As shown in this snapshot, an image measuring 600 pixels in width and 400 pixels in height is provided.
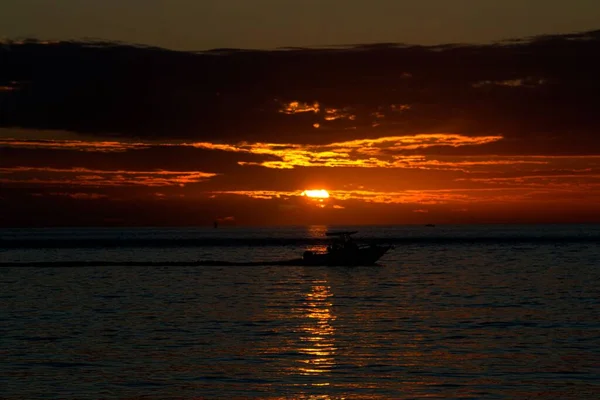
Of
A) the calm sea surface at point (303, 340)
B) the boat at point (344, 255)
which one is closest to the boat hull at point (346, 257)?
the boat at point (344, 255)

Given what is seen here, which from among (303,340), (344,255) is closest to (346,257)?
(344,255)

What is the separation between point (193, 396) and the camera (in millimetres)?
31281

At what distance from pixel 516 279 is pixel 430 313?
108 ft

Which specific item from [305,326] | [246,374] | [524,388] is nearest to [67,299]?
[305,326]

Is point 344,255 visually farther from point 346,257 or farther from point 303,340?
point 303,340

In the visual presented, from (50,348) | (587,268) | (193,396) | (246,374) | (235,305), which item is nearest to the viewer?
(193,396)

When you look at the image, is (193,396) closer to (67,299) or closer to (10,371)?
(10,371)

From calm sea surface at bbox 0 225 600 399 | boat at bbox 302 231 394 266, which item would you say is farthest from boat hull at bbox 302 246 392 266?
calm sea surface at bbox 0 225 600 399

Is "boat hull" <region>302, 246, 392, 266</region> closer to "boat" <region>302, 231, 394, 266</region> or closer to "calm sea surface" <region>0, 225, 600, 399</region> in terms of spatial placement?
"boat" <region>302, 231, 394, 266</region>

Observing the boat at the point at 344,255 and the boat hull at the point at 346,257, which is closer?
the boat at the point at 344,255

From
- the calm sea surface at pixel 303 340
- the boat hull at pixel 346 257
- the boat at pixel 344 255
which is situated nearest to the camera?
the calm sea surface at pixel 303 340

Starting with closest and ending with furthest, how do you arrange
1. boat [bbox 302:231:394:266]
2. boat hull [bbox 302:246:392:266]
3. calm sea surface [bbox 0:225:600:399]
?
calm sea surface [bbox 0:225:600:399]
boat [bbox 302:231:394:266]
boat hull [bbox 302:246:392:266]

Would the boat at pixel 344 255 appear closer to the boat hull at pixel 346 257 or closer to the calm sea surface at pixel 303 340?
the boat hull at pixel 346 257

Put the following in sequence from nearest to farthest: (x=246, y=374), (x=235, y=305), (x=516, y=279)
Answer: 1. (x=246, y=374)
2. (x=235, y=305)
3. (x=516, y=279)
